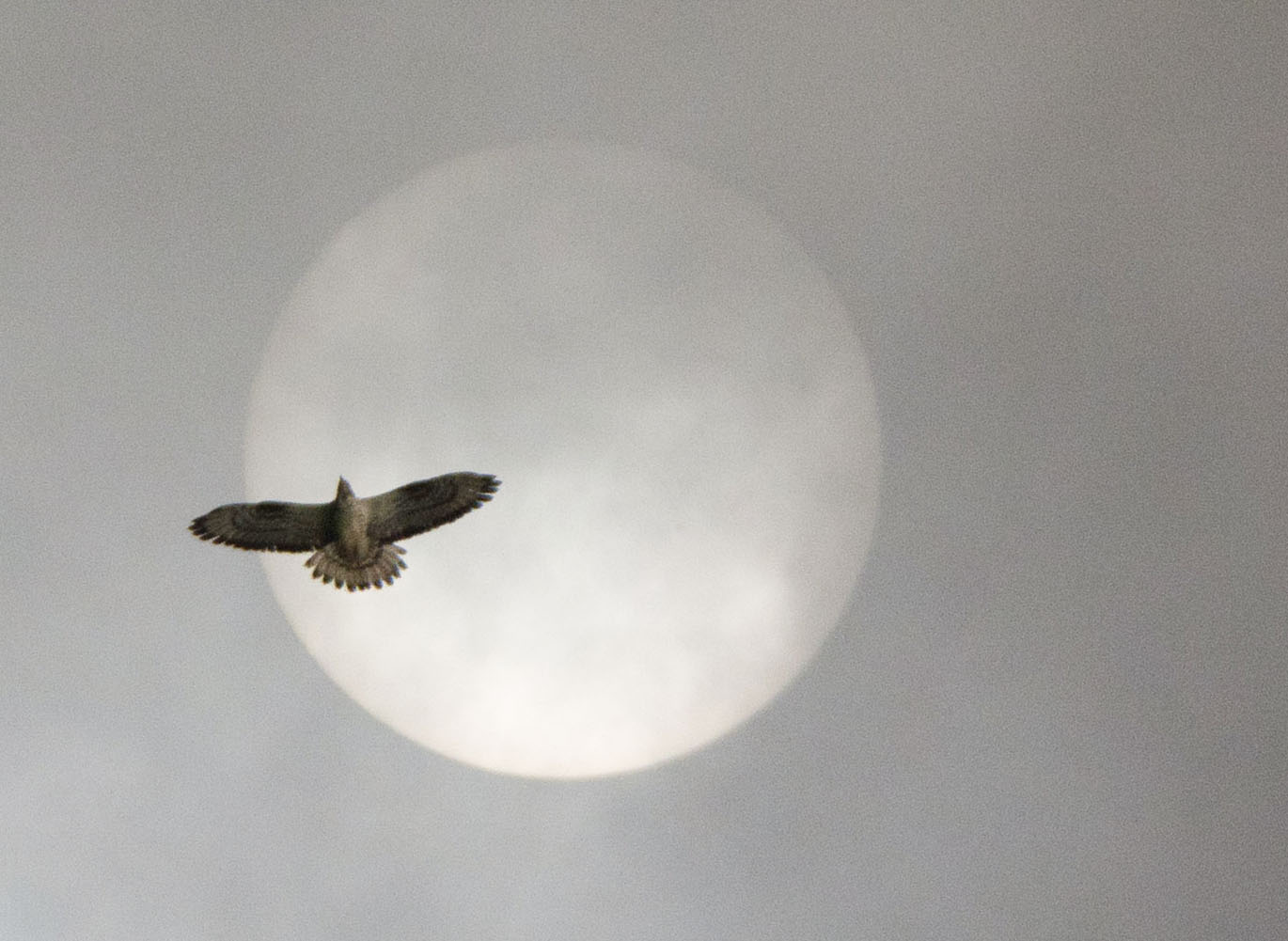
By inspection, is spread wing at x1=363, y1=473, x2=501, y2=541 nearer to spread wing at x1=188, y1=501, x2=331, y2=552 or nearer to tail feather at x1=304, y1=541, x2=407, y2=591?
tail feather at x1=304, y1=541, x2=407, y2=591

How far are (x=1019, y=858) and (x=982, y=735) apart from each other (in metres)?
2.88

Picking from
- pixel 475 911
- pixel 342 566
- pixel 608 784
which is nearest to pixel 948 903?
pixel 608 784

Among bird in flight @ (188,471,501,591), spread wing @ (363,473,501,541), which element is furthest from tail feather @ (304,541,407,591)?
spread wing @ (363,473,501,541)

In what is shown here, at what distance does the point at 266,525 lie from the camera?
12.5m

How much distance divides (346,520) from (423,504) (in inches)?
27.3

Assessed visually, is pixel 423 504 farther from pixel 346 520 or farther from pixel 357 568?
pixel 357 568

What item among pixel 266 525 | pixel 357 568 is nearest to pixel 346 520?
pixel 357 568

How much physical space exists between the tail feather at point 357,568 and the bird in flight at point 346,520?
1 cm

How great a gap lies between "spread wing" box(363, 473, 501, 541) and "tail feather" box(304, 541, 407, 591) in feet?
0.86

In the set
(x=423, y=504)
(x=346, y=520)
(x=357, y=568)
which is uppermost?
(x=423, y=504)

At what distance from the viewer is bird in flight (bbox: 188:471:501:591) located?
1241 centimetres

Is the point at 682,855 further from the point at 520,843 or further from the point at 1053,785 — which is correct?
the point at 1053,785

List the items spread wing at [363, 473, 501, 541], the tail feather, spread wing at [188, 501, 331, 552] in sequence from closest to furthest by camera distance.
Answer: spread wing at [188, 501, 331, 552], spread wing at [363, 473, 501, 541], the tail feather

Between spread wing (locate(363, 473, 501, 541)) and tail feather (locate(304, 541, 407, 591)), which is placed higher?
spread wing (locate(363, 473, 501, 541))
